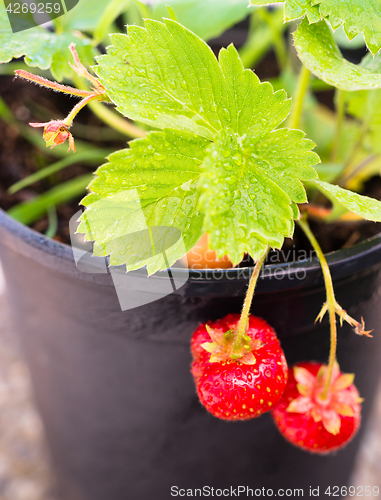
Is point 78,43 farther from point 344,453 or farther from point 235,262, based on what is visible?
point 344,453

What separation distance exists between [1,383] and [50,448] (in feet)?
0.95

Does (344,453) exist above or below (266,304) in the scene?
below

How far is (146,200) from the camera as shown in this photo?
1.08ft

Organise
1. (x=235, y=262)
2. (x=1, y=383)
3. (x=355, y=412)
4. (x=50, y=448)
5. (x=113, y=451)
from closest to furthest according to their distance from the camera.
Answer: (x=235, y=262)
(x=355, y=412)
(x=113, y=451)
(x=50, y=448)
(x=1, y=383)

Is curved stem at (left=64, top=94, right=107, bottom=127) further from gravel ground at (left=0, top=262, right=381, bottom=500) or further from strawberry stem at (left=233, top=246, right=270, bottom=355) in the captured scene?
gravel ground at (left=0, top=262, right=381, bottom=500)

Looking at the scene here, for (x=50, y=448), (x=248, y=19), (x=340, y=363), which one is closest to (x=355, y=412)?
(x=340, y=363)

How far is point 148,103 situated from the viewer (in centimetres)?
32

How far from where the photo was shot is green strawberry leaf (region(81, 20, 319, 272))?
0.32 metres

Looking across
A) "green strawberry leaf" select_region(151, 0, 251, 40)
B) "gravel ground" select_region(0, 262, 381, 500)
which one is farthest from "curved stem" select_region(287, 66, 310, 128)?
"gravel ground" select_region(0, 262, 381, 500)

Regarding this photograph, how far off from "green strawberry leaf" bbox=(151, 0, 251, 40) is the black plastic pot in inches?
11.3

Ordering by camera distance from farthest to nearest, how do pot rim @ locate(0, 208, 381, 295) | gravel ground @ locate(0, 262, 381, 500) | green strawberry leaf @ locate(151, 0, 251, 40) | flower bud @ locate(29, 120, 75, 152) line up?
1. gravel ground @ locate(0, 262, 381, 500)
2. green strawberry leaf @ locate(151, 0, 251, 40)
3. pot rim @ locate(0, 208, 381, 295)
4. flower bud @ locate(29, 120, 75, 152)

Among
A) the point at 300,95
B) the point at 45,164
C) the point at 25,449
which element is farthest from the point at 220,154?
the point at 25,449

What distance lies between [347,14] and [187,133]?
13 cm

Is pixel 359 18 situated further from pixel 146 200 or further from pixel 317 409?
pixel 317 409
